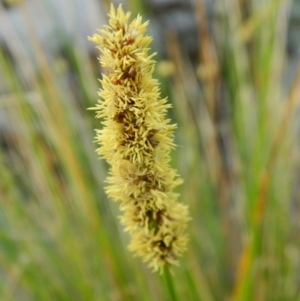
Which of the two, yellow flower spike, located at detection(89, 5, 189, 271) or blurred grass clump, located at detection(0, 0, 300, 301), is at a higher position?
yellow flower spike, located at detection(89, 5, 189, 271)

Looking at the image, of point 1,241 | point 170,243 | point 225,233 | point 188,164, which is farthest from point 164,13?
point 170,243

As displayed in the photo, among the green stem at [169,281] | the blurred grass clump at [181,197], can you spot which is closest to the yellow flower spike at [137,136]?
the green stem at [169,281]

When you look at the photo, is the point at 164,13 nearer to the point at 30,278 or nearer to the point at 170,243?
the point at 30,278

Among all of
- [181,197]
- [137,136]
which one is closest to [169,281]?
[137,136]

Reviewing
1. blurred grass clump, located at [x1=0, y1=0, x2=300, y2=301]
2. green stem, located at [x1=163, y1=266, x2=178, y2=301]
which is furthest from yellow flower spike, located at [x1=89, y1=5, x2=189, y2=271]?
blurred grass clump, located at [x1=0, y1=0, x2=300, y2=301]

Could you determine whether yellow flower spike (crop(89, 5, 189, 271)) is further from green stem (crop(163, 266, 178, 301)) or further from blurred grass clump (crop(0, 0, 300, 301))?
blurred grass clump (crop(0, 0, 300, 301))
